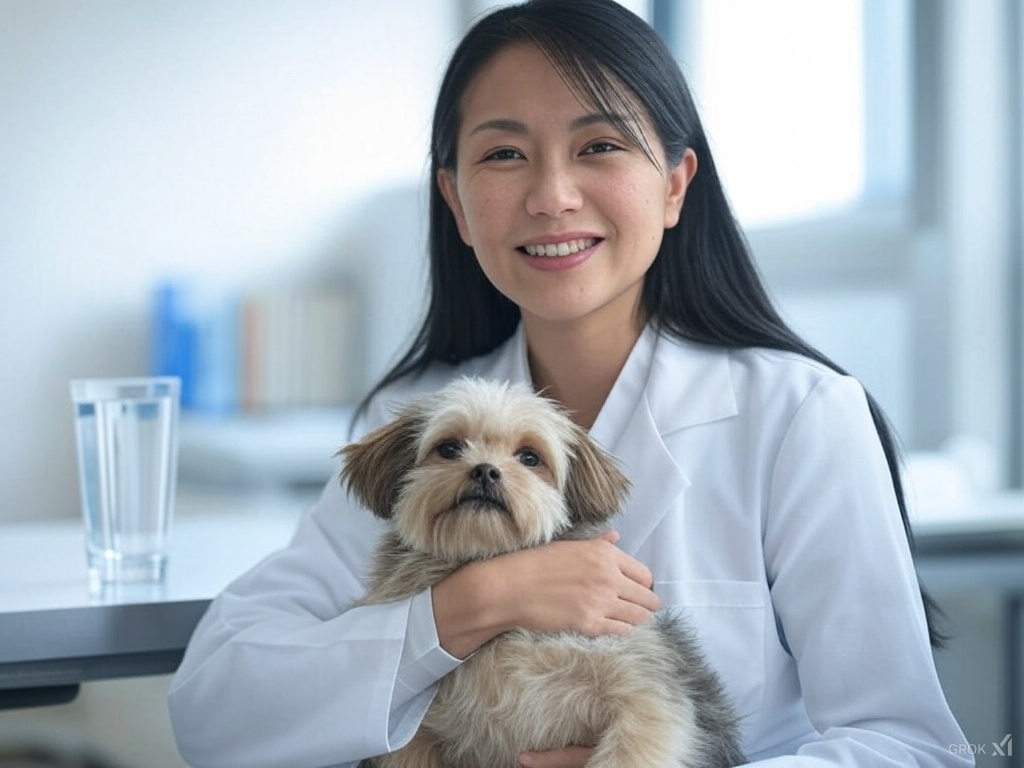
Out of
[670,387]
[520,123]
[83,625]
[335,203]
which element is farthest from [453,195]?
[335,203]

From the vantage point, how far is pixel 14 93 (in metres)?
4.61

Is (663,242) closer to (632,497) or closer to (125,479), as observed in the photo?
(632,497)

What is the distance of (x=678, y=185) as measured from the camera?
1715mm

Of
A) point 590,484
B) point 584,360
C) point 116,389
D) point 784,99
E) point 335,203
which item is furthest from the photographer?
point 335,203

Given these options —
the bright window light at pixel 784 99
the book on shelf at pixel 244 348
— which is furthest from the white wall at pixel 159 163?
the bright window light at pixel 784 99

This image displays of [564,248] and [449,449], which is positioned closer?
[449,449]

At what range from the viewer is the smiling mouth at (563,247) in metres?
1.58

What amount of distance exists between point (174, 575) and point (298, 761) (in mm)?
607

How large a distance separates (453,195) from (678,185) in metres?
0.32

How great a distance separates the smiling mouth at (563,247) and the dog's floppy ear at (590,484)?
0.26 m

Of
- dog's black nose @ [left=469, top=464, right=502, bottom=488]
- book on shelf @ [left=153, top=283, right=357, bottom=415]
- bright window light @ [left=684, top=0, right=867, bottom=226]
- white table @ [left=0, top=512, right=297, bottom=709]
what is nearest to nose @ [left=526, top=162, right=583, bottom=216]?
dog's black nose @ [left=469, top=464, right=502, bottom=488]

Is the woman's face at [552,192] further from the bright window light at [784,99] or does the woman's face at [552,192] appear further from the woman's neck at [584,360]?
the bright window light at [784,99]

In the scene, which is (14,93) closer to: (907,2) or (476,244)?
(907,2)

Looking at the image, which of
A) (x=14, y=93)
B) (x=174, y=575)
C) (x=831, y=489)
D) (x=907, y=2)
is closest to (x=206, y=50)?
(x=14, y=93)
